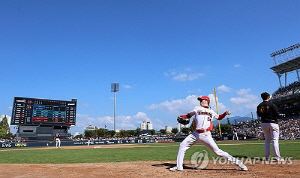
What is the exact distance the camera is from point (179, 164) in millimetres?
5297

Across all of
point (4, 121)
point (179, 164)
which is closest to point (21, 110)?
point (179, 164)

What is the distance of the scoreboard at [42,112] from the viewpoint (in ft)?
141

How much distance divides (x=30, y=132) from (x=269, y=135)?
173 feet

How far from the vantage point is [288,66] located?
4772 centimetres

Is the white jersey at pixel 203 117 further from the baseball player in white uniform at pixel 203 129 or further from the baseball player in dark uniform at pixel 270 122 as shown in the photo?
the baseball player in dark uniform at pixel 270 122

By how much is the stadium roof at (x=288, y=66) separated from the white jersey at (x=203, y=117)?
48.9 metres

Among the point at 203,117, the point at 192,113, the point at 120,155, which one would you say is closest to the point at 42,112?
the point at 120,155

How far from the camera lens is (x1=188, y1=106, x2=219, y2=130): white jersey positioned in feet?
16.8

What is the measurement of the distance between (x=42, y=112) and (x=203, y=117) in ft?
156

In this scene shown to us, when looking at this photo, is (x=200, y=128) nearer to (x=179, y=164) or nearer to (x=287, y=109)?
(x=179, y=164)

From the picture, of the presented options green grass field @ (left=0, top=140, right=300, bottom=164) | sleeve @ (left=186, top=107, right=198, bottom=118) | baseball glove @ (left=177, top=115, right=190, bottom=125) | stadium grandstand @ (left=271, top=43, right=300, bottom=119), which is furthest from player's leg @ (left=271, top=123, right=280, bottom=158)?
stadium grandstand @ (left=271, top=43, right=300, bottom=119)

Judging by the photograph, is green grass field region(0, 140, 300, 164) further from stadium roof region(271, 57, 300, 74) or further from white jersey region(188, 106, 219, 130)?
stadium roof region(271, 57, 300, 74)

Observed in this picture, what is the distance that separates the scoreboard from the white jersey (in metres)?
46.6

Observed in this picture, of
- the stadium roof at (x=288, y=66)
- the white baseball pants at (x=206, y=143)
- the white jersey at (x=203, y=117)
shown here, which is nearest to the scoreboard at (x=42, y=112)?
the white baseball pants at (x=206, y=143)
